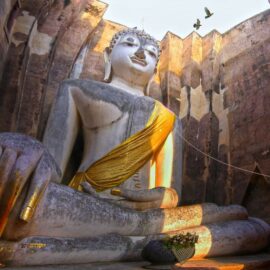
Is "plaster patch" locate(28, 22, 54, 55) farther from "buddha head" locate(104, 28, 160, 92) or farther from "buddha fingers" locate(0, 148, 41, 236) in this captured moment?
"buddha fingers" locate(0, 148, 41, 236)

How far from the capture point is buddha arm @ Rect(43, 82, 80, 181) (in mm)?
3244

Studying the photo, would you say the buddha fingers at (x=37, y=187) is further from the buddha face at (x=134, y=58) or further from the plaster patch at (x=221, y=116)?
the plaster patch at (x=221, y=116)

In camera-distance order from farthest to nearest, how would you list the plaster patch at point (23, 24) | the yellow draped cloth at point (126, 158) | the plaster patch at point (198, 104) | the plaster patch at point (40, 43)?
the plaster patch at point (198, 104) → the plaster patch at point (40, 43) → the plaster patch at point (23, 24) → the yellow draped cloth at point (126, 158)

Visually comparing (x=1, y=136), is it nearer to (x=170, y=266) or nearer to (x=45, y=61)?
(x=170, y=266)

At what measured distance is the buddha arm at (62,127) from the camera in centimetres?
324

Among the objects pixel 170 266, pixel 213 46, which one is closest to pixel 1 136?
pixel 170 266

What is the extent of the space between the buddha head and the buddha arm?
68 cm

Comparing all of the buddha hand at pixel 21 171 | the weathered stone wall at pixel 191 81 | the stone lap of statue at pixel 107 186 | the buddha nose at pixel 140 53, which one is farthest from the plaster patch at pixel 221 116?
the buddha hand at pixel 21 171

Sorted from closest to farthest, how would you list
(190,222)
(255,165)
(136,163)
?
(190,222)
(136,163)
(255,165)

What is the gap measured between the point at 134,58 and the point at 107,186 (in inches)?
59.7

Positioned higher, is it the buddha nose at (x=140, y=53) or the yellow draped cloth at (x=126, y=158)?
the buddha nose at (x=140, y=53)

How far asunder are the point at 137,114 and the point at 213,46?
Answer: 279 cm

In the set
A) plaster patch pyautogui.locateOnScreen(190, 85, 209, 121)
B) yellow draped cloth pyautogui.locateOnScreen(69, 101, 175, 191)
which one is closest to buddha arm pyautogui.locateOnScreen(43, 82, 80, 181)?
yellow draped cloth pyautogui.locateOnScreen(69, 101, 175, 191)

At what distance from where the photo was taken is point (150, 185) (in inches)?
136
